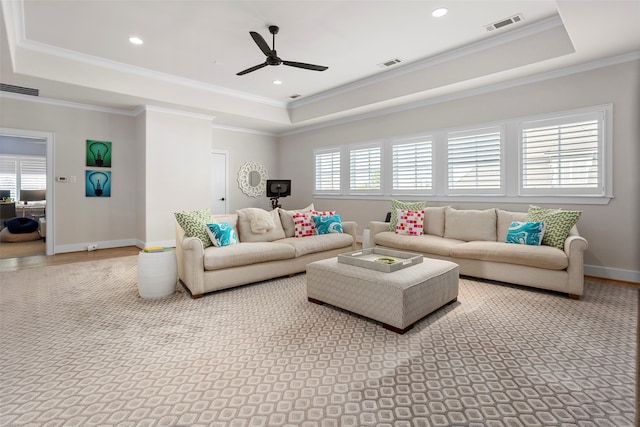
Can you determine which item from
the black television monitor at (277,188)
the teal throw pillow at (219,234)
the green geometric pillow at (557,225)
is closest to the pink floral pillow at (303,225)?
the teal throw pillow at (219,234)

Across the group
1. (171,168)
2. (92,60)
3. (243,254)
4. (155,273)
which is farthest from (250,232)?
(92,60)

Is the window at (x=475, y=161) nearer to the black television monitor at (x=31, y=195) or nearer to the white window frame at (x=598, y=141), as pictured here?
the white window frame at (x=598, y=141)

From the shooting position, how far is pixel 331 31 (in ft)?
13.6

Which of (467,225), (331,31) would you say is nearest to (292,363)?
(467,225)

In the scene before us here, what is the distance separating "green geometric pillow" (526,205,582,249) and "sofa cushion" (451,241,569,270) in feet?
0.51

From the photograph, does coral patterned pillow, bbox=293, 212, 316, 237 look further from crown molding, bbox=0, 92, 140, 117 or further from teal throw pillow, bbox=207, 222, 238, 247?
crown molding, bbox=0, 92, 140, 117

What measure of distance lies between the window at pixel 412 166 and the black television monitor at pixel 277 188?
264 centimetres

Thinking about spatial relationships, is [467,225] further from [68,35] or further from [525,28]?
[68,35]

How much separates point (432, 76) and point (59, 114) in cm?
644

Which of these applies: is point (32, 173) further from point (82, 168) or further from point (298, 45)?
point (298, 45)

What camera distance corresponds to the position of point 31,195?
9.36 metres

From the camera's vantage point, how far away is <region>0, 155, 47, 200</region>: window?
31.0 ft

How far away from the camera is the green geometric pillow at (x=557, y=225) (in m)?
3.77

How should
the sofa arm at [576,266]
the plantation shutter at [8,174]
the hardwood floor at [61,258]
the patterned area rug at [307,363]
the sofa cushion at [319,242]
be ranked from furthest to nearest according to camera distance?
the plantation shutter at [8,174] < the hardwood floor at [61,258] < the sofa cushion at [319,242] < the sofa arm at [576,266] < the patterned area rug at [307,363]
